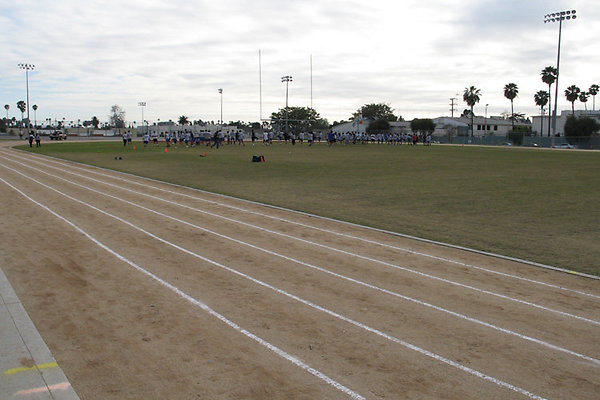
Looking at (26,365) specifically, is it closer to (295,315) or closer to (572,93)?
(295,315)

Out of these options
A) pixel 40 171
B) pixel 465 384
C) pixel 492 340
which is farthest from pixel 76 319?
pixel 40 171

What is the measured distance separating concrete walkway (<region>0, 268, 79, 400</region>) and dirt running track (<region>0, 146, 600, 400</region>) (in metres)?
0.11

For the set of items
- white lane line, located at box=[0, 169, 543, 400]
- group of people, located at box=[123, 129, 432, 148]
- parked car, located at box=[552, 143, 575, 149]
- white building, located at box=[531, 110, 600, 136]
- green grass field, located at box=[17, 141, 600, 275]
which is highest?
white building, located at box=[531, 110, 600, 136]

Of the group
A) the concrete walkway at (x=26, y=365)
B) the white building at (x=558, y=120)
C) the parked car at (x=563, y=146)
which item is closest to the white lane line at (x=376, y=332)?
the concrete walkway at (x=26, y=365)

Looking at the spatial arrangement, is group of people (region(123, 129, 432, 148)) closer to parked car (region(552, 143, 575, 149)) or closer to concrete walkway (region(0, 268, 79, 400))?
parked car (region(552, 143, 575, 149))

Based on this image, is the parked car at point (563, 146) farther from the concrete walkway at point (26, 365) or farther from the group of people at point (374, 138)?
the concrete walkway at point (26, 365)

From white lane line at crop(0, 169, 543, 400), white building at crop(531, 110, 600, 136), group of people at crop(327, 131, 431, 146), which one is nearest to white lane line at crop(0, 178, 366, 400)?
white lane line at crop(0, 169, 543, 400)

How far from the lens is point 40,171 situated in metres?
23.5

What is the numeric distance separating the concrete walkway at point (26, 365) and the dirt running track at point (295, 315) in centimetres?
11

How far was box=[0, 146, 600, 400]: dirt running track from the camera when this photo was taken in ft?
14.4

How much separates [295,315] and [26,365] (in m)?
2.75

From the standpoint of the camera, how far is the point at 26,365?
179 inches

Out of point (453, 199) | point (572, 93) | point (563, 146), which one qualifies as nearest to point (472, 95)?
point (572, 93)

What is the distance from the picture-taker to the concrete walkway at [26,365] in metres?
4.10
